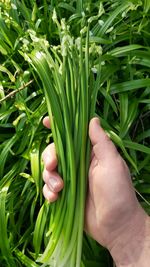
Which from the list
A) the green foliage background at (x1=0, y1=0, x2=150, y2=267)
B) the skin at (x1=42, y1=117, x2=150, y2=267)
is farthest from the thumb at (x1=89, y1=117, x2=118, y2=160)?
the green foliage background at (x1=0, y1=0, x2=150, y2=267)

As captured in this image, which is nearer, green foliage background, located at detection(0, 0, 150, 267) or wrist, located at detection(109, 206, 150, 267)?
wrist, located at detection(109, 206, 150, 267)

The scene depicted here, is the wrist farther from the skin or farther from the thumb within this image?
the thumb

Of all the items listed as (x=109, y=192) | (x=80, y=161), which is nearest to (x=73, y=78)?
(x=80, y=161)

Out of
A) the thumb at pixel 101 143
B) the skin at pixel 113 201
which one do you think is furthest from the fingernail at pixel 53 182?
the thumb at pixel 101 143

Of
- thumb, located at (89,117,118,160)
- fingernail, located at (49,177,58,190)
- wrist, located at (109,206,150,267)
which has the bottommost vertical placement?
wrist, located at (109,206,150,267)

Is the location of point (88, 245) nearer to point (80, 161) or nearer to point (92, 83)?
point (80, 161)
